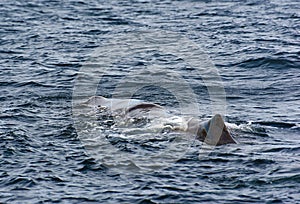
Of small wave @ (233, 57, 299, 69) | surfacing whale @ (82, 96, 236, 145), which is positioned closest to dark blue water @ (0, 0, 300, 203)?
small wave @ (233, 57, 299, 69)

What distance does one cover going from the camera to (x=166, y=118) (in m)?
13.9

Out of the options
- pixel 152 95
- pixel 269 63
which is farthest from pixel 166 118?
pixel 269 63

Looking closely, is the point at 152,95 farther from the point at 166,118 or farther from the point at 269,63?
the point at 269,63

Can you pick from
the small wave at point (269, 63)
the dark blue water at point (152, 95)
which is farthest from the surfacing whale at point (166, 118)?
the small wave at point (269, 63)

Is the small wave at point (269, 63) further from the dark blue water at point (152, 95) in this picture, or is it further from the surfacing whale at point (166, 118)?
the surfacing whale at point (166, 118)

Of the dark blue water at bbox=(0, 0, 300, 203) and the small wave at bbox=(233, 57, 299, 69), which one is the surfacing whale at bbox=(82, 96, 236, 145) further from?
the small wave at bbox=(233, 57, 299, 69)

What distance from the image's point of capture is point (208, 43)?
22.2 metres

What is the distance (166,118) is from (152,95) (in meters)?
2.98

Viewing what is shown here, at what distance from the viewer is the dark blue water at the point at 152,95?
34.8 feet

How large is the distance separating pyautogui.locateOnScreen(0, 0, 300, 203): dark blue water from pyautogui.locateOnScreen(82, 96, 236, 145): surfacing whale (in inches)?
11.7

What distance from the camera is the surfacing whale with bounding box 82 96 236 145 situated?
40.4 ft

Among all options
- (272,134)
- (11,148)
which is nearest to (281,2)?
(272,134)

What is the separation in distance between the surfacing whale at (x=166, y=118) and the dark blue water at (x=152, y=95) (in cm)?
30

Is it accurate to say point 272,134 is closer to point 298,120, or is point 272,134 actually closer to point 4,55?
point 298,120
